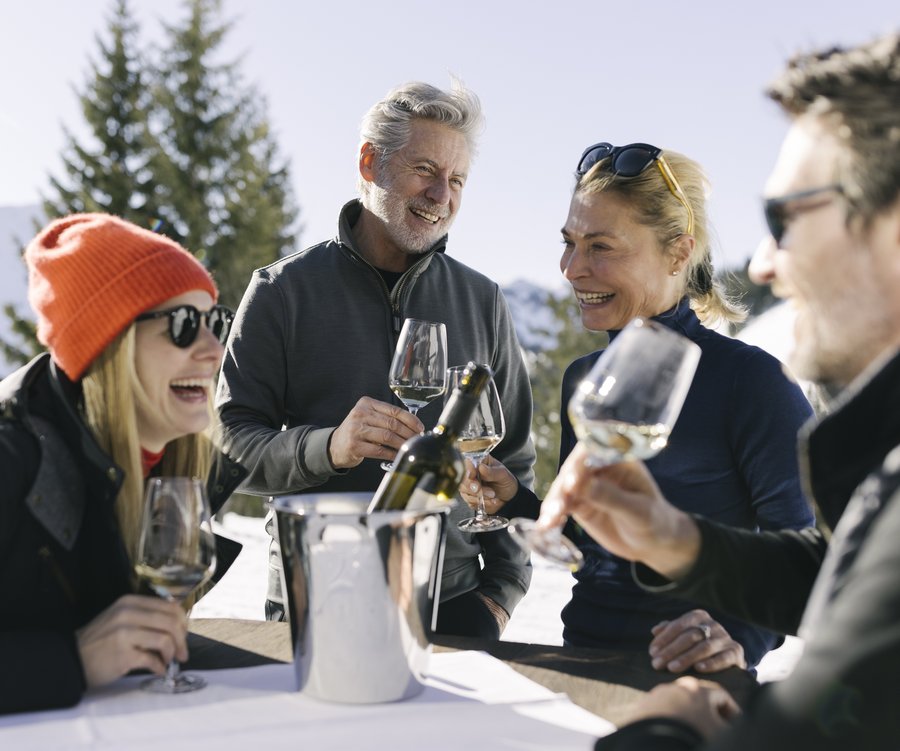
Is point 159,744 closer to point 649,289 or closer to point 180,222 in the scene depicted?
point 649,289

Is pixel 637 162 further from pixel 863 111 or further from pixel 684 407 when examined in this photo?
pixel 863 111

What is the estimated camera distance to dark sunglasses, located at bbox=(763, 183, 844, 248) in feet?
4.84

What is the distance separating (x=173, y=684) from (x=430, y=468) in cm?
68

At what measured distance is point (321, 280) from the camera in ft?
13.0

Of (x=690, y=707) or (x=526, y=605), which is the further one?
(x=526, y=605)

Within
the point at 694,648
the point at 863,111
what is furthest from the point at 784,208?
the point at 694,648

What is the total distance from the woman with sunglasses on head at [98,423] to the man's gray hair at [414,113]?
6.02 ft

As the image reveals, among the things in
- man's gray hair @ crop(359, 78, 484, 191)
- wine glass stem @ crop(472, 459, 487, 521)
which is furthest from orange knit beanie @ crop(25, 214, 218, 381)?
man's gray hair @ crop(359, 78, 484, 191)

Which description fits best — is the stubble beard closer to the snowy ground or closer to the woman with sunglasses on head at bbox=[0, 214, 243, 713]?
the woman with sunglasses on head at bbox=[0, 214, 243, 713]

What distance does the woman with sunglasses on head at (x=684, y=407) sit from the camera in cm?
272

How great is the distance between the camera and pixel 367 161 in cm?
425

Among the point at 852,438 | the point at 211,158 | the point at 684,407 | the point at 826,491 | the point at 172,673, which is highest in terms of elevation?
the point at 852,438

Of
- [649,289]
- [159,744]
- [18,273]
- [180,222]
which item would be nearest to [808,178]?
[159,744]

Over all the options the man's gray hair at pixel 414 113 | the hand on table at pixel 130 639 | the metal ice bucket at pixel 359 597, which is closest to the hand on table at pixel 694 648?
the metal ice bucket at pixel 359 597
